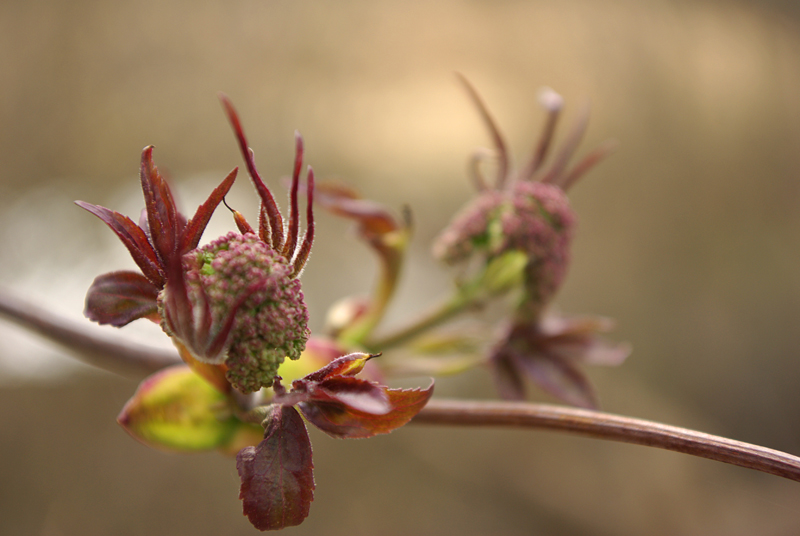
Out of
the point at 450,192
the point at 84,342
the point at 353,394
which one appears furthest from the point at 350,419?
the point at 450,192

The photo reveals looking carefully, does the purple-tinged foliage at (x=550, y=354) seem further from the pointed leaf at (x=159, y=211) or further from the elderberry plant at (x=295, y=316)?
the pointed leaf at (x=159, y=211)

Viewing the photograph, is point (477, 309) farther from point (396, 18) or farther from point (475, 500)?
point (396, 18)

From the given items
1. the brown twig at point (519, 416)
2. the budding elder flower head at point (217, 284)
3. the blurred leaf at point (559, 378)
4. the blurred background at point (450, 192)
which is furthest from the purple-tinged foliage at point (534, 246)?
the blurred background at point (450, 192)

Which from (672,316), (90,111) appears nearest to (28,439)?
(90,111)

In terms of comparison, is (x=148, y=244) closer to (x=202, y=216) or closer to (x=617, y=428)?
(x=202, y=216)

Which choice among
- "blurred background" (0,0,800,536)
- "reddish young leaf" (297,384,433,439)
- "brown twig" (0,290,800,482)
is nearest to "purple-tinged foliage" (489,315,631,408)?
"brown twig" (0,290,800,482)

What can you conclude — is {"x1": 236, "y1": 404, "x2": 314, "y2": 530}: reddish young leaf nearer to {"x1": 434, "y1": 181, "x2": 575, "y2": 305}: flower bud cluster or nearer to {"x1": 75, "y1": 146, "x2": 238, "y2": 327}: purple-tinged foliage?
{"x1": 75, "y1": 146, "x2": 238, "y2": 327}: purple-tinged foliage
